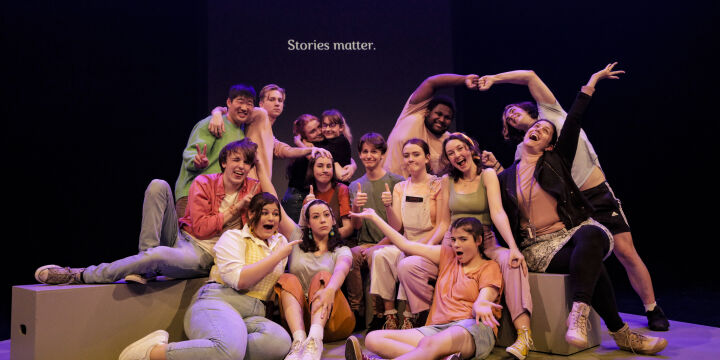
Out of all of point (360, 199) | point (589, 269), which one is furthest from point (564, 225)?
point (360, 199)

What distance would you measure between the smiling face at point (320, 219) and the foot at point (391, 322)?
61cm

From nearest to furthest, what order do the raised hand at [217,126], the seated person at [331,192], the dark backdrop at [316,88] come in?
the seated person at [331,192], the raised hand at [217,126], the dark backdrop at [316,88]

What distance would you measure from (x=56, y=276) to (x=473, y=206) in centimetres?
222

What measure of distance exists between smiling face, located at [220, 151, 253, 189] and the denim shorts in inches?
52.8

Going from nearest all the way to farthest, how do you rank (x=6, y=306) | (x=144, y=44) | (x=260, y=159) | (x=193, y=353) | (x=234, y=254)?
1. (x=193, y=353)
2. (x=234, y=254)
3. (x=260, y=159)
4. (x=6, y=306)
5. (x=144, y=44)

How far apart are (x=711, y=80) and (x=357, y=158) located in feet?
11.4

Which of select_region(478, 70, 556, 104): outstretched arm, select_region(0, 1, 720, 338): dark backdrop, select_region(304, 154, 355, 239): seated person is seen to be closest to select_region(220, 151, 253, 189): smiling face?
select_region(304, 154, 355, 239): seated person

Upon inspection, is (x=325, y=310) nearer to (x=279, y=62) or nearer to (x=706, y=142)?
(x=279, y=62)

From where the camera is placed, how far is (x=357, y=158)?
4805 millimetres

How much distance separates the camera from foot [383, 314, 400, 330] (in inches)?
125

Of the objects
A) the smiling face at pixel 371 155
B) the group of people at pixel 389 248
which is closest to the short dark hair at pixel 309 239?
the group of people at pixel 389 248

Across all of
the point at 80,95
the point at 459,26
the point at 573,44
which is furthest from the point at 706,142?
the point at 80,95

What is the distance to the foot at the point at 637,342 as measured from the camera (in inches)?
108

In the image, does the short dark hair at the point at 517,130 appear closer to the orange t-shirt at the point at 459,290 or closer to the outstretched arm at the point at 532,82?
the outstretched arm at the point at 532,82
